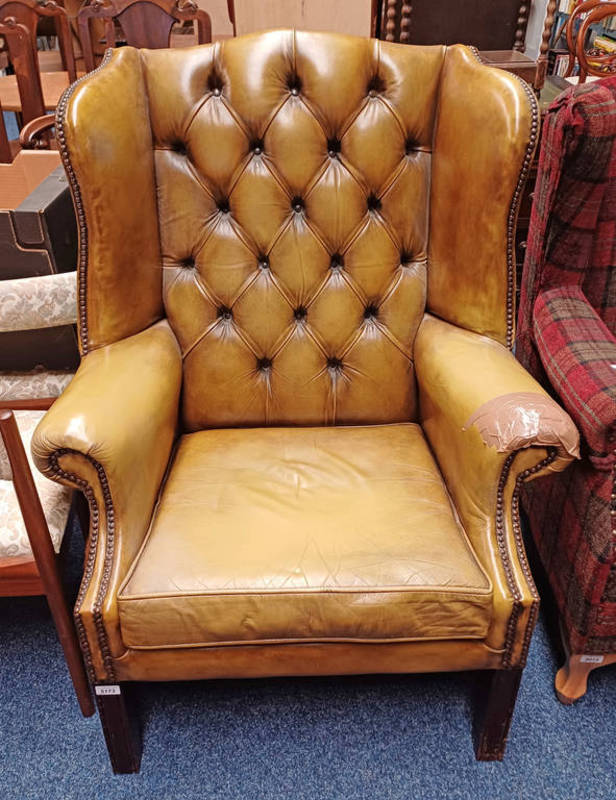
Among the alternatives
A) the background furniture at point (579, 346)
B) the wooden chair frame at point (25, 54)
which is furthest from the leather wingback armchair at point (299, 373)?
the wooden chair frame at point (25, 54)

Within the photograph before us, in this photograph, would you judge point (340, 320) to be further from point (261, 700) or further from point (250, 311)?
point (261, 700)

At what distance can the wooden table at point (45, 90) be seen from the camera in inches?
113

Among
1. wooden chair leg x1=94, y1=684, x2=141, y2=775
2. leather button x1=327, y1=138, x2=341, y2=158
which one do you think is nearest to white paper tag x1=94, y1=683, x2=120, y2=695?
wooden chair leg x1=94, y1=684, x2=141, y2=775

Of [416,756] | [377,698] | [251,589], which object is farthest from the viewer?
[377,698]

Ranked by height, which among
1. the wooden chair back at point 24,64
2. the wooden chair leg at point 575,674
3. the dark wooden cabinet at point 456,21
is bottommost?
the wooden chair leg at point 575,674

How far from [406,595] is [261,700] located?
1.68 ft

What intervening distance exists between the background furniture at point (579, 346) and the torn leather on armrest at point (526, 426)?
0.10 metres

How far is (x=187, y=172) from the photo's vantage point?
4.55ft

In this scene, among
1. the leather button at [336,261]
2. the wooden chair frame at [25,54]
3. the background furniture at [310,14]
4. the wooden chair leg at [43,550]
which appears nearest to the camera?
the wooden chair leg at [43,550]

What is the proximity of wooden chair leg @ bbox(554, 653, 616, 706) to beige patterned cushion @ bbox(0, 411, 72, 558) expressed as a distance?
1012 millimetres

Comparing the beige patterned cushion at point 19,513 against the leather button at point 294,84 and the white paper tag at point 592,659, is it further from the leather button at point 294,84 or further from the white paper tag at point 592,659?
the white paper tag at point 592,659

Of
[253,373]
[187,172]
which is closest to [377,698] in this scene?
[253,373]

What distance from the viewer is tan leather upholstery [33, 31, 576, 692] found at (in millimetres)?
1084

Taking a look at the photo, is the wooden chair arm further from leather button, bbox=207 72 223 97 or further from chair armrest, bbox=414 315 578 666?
chair armrest, bbox=414 315 578 666
